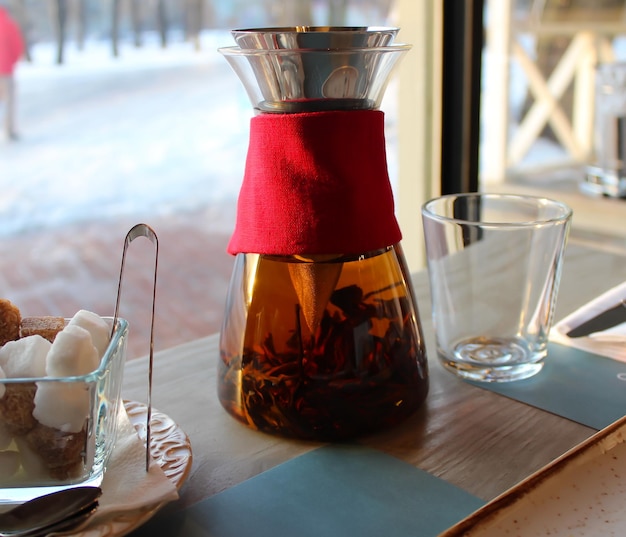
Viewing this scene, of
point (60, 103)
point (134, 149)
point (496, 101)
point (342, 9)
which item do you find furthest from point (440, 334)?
point (134, 149)

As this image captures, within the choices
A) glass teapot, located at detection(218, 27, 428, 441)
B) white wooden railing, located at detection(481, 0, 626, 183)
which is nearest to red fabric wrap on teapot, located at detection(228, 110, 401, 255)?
glass teapot, located at detection(218, 27, 428, 441)

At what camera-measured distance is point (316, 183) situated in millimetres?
421

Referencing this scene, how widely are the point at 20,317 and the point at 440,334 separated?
28 centimetres

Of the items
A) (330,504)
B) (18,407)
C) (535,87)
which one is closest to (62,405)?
(18,407)

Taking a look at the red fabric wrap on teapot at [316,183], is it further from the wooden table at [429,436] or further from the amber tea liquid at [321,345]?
the wooden table at [429,436]

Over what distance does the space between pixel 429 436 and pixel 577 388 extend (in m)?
0.13

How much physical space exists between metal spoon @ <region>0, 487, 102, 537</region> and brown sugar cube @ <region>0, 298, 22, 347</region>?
0.09m

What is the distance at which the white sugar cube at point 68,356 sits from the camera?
0.34 metres

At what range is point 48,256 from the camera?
2322mm

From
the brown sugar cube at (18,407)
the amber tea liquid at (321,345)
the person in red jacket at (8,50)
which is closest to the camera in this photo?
the brown sugar cube at (18,407)

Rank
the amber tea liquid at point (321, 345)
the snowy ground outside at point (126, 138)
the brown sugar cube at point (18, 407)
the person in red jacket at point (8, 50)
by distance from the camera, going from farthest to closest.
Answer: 1. the snowy ground outside at point (126, 138)
2. the person in red jacket at point (8, 50)
3. the amber tea liquid at point (321, 345)
4. the brown sugar cube at point (18, 407)

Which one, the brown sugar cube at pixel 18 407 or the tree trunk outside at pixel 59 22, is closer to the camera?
the brown sugar cube at pixel 18 407

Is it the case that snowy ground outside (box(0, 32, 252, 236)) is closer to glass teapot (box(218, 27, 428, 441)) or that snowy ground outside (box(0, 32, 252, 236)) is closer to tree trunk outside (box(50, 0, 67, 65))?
tree trunk outside (box(50, 0, 67, 65))

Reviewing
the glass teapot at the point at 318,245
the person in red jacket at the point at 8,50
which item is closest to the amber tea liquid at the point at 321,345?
the glass teapot at the point at 318,245
